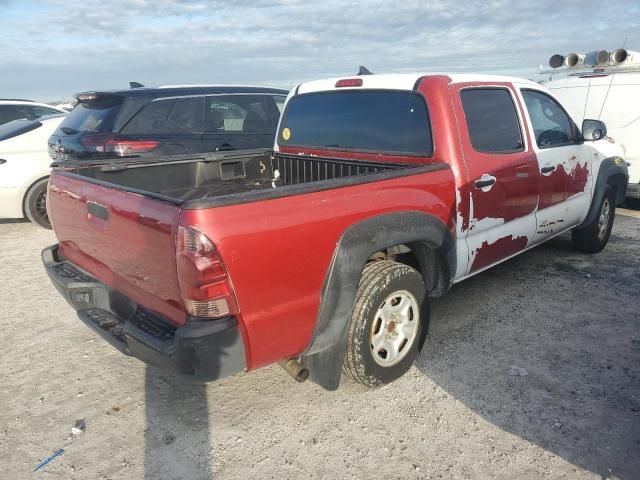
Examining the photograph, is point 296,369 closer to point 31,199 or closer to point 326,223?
point 326,223

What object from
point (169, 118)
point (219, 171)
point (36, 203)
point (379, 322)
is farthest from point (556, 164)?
point (36, 203)

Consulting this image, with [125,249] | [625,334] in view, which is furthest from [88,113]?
[625,334]

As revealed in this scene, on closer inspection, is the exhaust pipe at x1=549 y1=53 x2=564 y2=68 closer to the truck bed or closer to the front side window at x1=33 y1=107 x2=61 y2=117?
the truck bed

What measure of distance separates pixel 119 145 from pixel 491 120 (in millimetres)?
4072

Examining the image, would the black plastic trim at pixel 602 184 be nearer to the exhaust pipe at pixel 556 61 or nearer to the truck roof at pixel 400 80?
the truck roof at pixel 400 80

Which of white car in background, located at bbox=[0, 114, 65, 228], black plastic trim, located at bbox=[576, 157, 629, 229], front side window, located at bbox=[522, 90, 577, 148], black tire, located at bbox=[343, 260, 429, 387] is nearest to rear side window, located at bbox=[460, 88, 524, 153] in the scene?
front side window, located at bbox=[522, 90, 577, 148]

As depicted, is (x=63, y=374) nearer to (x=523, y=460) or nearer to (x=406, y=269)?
(x=406, y=269)

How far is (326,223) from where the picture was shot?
8.35 feet

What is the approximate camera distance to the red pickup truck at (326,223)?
2301 millimetres

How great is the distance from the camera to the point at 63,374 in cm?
343

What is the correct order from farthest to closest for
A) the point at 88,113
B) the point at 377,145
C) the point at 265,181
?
the point at 88,113
the point at 265,181
the point at 377,145

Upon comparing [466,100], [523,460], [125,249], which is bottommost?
[523,460]

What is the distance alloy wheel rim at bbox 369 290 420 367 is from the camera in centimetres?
308

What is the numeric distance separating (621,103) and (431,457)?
20.5 feet
